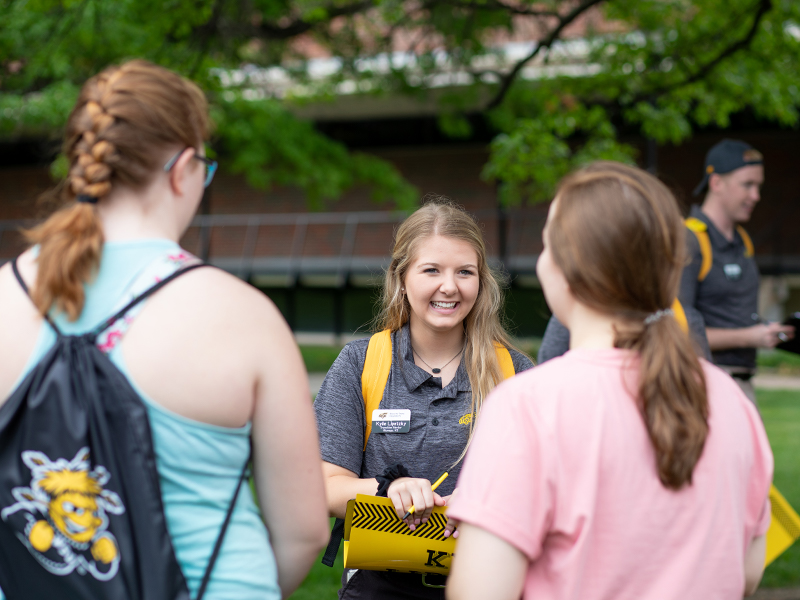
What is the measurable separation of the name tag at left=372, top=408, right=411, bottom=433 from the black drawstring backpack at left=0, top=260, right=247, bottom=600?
989 mm

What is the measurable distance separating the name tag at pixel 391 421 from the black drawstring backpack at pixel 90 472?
3.24 ft

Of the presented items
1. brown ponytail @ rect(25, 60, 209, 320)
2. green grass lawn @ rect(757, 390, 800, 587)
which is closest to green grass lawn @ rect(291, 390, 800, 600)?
green grass lawn @ rect(757, 390, 800, 587)

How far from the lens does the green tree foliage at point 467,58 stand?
7.63 metres

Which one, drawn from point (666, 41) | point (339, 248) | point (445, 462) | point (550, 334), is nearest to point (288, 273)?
point (339, 248)

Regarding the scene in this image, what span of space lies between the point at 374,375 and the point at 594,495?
1.15m

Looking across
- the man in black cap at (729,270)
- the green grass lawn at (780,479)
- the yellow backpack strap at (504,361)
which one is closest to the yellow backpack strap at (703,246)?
the man in black cap at (729,270)

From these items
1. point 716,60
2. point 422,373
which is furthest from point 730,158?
point 716,60

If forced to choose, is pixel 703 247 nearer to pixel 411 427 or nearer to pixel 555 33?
pixel 411 427

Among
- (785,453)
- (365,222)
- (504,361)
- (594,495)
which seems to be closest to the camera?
(594,495)

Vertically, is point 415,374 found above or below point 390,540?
above

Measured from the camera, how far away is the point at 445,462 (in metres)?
2.34

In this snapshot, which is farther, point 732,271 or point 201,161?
point 732,271

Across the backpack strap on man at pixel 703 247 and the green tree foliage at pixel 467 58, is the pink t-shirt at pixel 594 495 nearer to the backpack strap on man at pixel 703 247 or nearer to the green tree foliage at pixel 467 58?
the backpack strap on man at pixel 703 247

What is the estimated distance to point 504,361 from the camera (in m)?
2.52
